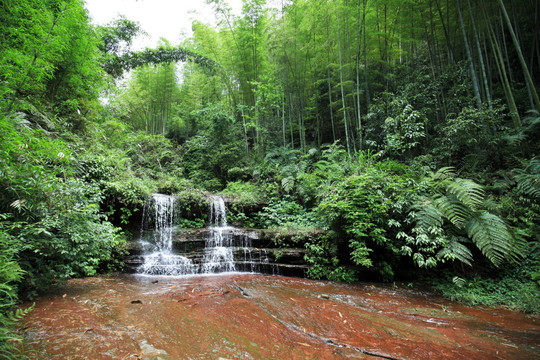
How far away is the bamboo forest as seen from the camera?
2.42 meters

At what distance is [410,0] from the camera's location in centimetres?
788

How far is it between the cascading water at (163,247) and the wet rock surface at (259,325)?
130 centimetres

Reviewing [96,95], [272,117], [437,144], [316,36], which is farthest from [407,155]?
[96,95]

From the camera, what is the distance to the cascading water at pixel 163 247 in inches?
219

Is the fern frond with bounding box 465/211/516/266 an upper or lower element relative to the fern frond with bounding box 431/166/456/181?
lower

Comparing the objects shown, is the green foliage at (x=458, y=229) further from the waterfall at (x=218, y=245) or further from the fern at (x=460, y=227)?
the waterfall at (x=218, y=245)

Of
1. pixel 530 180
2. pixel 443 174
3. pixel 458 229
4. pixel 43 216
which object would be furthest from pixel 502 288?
pixel 43 216

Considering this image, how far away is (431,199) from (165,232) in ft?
22.8

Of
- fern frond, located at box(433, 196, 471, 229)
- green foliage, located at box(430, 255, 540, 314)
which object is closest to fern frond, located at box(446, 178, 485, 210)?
fern frond, located at box(433, 196, 471, 229)

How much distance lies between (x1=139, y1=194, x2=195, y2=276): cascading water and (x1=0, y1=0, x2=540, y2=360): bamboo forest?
45 mm

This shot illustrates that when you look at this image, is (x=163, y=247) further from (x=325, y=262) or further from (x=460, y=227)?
(x=460, y=227)

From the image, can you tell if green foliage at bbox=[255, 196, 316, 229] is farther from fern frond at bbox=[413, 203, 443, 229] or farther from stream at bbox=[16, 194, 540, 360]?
fern frond at bbox=[413, 203, 443, 229]

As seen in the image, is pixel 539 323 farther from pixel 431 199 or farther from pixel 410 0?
pixel 410 0

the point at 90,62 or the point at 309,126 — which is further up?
the point at 309,126
